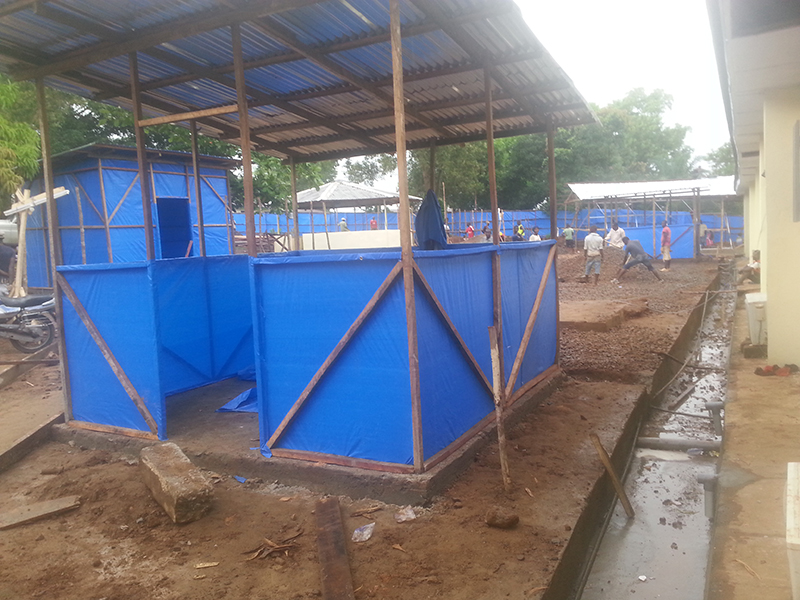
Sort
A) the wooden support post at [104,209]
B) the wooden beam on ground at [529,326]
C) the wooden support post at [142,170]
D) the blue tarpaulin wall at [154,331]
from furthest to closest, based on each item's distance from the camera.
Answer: the wooden support post at [104,209] < the wooden beam on ground at [529,326] < the wooden support post at [142,170] < the blue tarpaulin wall at [154,331]

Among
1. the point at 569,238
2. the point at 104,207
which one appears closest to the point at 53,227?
the point at 104,207

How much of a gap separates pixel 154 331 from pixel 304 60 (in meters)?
3.14

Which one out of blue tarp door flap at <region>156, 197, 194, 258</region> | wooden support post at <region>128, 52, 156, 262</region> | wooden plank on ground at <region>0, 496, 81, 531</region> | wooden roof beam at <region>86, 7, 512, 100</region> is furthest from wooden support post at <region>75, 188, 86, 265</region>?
wooden plank on ground at <region>0, 496, 81, 531</region>

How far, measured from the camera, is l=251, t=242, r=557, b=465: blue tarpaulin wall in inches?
176

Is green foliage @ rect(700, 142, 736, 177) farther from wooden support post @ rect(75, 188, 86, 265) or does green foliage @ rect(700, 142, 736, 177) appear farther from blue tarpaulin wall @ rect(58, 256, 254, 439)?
blue tarpaulin wall @ rect(58, 256, 254, 439)

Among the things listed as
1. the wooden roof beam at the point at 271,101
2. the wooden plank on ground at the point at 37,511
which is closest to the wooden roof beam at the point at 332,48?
the wooden roof beam at the point at 271,101

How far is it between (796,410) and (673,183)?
24150 millimetres

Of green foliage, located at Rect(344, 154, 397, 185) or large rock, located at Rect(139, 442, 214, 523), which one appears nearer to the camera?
large rock, located at Rect(139, 442, 214, 523)

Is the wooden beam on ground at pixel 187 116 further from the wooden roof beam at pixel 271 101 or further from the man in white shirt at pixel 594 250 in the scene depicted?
the man in white shirt at pixel 594 250

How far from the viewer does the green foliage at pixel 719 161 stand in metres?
51.2

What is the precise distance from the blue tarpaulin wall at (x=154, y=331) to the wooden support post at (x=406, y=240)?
2561mm

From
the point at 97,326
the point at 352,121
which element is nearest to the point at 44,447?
the point at 97,326

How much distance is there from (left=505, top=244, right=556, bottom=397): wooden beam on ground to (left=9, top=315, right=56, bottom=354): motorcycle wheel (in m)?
8.50

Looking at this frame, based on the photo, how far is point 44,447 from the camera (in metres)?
6.00
